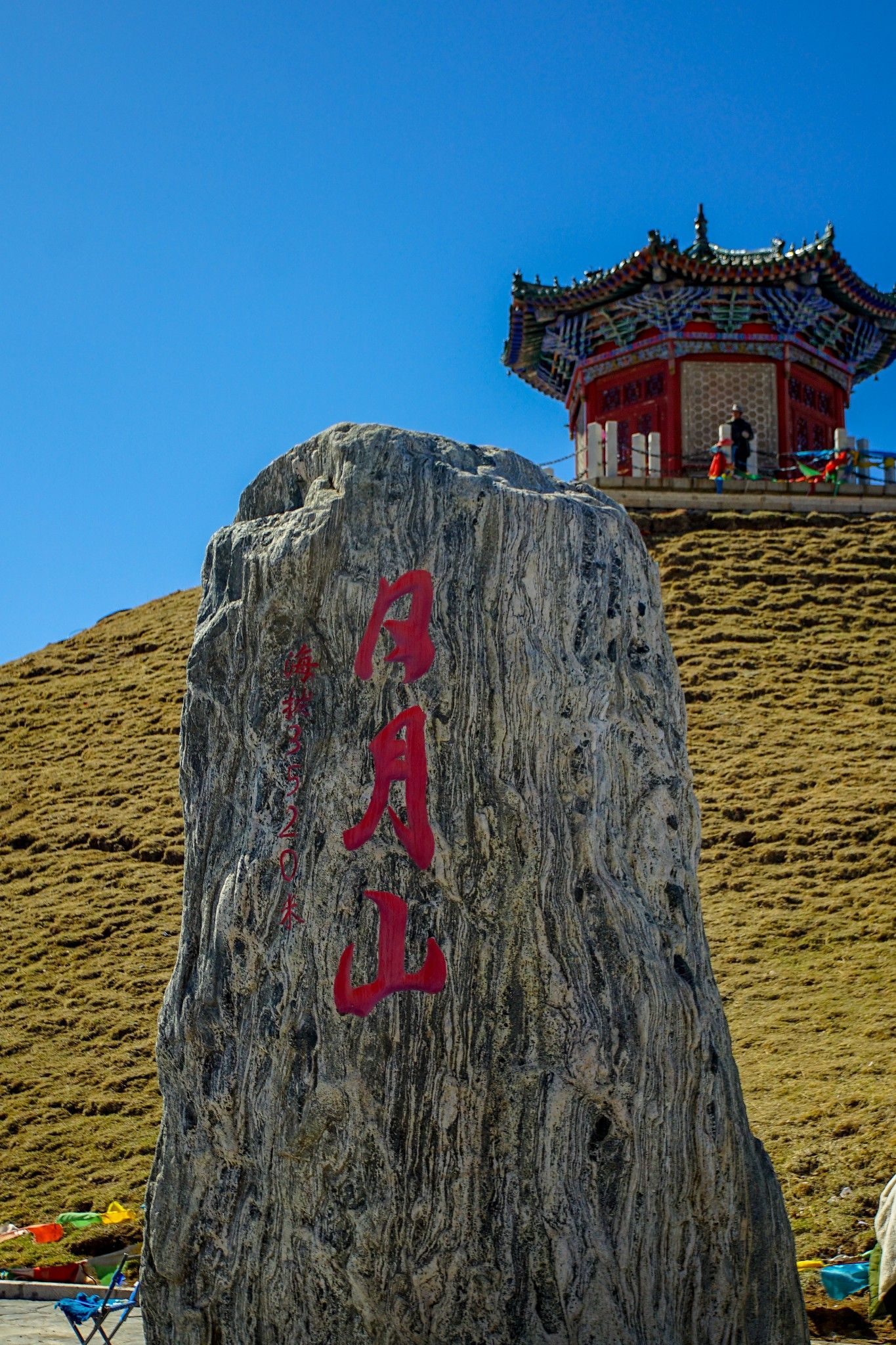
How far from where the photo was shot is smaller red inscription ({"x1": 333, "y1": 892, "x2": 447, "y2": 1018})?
12.9ft

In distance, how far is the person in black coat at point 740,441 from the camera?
1912cm

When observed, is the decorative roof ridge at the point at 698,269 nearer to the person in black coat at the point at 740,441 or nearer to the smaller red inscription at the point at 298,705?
the person in black coat at the point at 740,441

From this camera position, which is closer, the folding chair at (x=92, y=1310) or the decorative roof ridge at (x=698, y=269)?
the folding chair at (x=92, y=1310)

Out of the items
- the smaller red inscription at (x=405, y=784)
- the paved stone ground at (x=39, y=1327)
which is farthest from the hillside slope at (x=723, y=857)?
the smaller red inscription at (x=405, y=784)

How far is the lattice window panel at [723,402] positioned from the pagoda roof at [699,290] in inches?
29.8

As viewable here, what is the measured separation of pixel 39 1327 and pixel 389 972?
8.76 ft

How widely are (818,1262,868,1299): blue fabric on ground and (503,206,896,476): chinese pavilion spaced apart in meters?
14.7

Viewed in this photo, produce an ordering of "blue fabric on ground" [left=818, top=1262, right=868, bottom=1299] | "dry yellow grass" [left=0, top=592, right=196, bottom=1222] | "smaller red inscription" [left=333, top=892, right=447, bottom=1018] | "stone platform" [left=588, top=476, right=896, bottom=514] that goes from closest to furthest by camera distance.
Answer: "smaller red inscription" [left=333, top=892, right=447, bottom=1018], "blue fabric on ground" [left=818, top=1262, right=868, bottom=1299], "dry yellow grass" [left=0, top=592, right=196, bottom=1222], "stone platform" [left=588, top=476, right=896, bottom=514]

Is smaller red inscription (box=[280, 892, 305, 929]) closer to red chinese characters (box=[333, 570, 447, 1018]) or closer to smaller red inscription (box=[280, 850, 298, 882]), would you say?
smaller red inscription (box=[280, 850, 298, 882])

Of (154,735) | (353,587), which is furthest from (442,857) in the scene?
(154,735)

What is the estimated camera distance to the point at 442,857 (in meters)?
4.01

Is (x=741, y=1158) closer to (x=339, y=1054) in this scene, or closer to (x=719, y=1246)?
(x=719, y=1246)

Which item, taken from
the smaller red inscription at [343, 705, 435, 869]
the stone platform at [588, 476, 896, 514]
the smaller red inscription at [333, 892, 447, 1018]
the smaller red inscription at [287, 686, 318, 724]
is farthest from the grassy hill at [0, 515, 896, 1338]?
the smaller red inscription at [287, 686, 318, 724]

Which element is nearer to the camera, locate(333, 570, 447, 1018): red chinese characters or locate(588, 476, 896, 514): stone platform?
locate(333, 570, 447, 1018): red chinese characters
